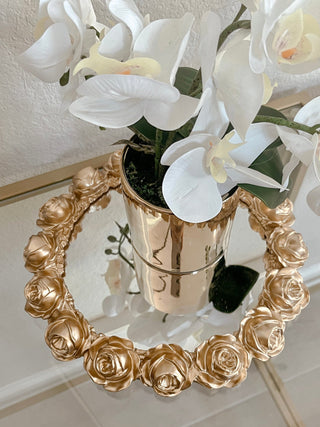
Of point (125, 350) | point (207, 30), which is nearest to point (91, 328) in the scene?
point (125, 350)

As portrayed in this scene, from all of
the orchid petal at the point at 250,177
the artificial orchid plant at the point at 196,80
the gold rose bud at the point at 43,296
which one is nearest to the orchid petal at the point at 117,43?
the artificial orchid plant at the point at 196,80

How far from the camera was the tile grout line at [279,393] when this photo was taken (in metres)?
0.48

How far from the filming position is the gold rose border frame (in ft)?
1.47

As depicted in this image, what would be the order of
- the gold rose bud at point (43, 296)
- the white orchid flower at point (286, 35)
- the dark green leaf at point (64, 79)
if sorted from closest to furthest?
the white orchid flower at point (286, 35)
the dark green leaf at point (64, 79)
the gold rose bud at point (43, 296)

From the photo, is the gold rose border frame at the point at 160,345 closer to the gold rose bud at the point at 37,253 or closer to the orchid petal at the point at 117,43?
the gold rose bud at the point at 37,253

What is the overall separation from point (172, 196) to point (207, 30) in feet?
0.35

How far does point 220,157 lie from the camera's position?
332mm

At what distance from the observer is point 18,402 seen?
48 cm

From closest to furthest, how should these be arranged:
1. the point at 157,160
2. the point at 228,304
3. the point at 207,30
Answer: the point at 207,30
the point at 157,160
the point at 228,304

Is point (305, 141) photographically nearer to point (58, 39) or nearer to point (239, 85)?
point (239, 85)

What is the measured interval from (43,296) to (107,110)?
0.23 metres

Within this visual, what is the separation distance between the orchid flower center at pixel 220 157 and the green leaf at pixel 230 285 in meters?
0.21

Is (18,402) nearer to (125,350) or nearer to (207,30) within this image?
(125,350)

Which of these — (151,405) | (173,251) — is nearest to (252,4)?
(173,251)
